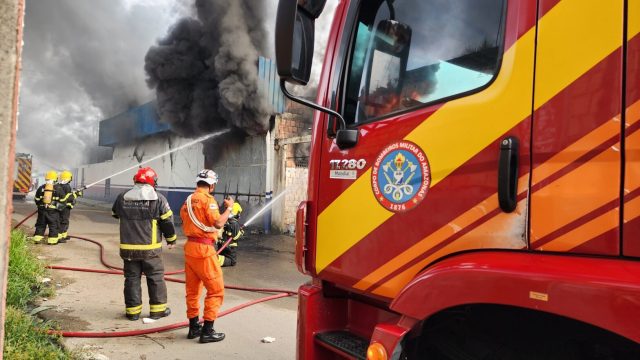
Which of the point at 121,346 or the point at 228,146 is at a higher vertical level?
the point at 228,146

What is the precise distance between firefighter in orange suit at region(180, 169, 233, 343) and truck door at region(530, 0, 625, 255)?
2.99 metres

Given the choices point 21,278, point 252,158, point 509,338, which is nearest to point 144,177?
point 21,278

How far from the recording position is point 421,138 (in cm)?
165

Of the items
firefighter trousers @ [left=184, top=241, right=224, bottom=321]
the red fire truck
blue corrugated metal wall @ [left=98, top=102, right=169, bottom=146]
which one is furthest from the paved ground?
blue corrugated metal wall @ [left=98, top=102, right=169, bottom=146]

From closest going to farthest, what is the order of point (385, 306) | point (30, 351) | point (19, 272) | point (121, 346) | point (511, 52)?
1. point (511, 52)
2. point (385, 306)
3. point (30, 351)
4. point (121, 346)
5. point (19, 272)

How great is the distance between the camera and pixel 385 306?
1.91m

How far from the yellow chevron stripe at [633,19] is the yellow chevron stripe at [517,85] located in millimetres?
25

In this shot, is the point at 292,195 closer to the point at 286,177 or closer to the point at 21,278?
the point at 286,177

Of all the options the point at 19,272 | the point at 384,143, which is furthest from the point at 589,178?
the point at 19,272

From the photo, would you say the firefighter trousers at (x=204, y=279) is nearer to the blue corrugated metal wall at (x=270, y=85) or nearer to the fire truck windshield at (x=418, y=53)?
the fire truck windshield at (x=418, y=53)

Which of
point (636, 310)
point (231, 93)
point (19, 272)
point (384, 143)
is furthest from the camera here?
point (231, 93)

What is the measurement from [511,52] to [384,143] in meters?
0.56

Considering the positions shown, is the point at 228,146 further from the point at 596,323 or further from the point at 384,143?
the point at 596,323

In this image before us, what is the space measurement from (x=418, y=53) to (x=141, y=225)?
3.56 meters
